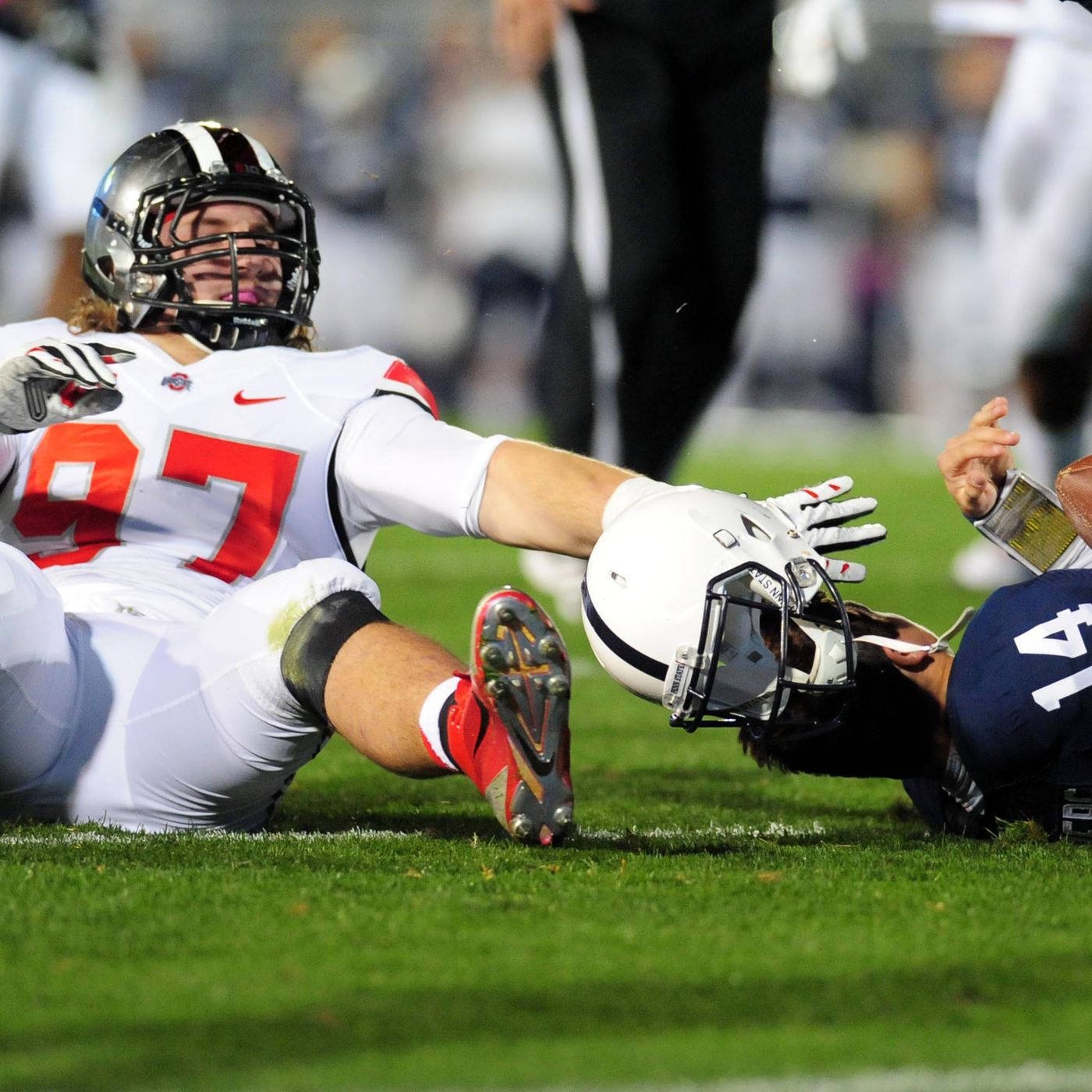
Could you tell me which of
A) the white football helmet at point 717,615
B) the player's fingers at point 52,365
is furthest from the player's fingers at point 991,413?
the player's fingers at point 52,365

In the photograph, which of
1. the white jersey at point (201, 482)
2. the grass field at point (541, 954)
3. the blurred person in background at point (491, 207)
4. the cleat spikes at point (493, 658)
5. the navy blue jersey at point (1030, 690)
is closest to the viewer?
the grass field at point (541, 954)

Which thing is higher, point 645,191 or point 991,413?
point 991,413

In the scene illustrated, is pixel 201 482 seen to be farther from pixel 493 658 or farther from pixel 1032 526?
pixel 1032 526

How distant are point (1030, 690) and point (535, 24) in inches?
139

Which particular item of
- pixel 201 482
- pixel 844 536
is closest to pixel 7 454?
pixel 201 482

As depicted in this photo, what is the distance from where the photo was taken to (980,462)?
9.43 ft

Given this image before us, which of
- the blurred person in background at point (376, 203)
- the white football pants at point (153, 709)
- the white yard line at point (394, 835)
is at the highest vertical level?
the white football pants at point (153, 709)

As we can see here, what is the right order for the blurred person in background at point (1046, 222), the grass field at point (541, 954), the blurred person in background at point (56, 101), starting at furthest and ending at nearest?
1. the blurred person in background at point (56, 101)
2. the blurred person in background at point (1046, 222)
3. the grass field at point (541, 954)

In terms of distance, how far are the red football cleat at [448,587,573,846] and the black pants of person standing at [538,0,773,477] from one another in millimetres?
3389

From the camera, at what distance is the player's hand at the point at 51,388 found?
8.99 feet

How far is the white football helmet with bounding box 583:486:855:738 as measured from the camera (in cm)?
257

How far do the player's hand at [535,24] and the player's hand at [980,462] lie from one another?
3.08 metres

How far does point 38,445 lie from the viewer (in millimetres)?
3057

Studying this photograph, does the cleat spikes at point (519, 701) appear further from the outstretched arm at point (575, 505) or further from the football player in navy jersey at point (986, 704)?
the football player in navy jersey at point (986, 704)
